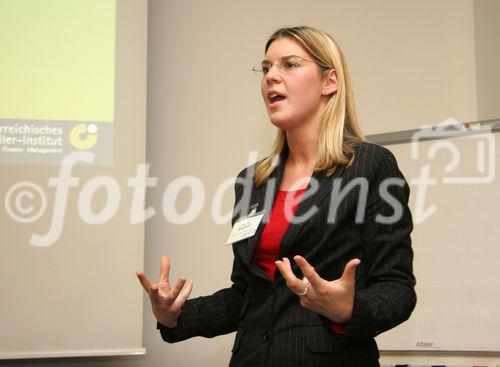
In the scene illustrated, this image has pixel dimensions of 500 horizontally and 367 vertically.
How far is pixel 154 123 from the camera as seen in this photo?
3.50 meters

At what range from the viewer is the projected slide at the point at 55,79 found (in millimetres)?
3139

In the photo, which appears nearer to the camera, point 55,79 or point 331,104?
point 331,104

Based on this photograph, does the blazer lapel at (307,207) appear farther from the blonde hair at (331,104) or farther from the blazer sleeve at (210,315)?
the blazer sleeve at (210,315)

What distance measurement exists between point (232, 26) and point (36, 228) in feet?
4.68

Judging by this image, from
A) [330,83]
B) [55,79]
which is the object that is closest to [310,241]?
[330,83]

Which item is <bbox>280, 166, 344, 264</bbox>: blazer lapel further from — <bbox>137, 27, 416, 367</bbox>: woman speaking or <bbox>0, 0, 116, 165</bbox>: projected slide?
<bbox>0, 0, 116, 165</bbox>: projected slide

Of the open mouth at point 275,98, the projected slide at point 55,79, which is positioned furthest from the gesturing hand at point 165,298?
the projected slide at point 55,79

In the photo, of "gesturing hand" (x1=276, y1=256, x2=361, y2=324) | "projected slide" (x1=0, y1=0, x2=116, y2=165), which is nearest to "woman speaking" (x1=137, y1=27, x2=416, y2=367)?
"gesturing hand" (x1=276, y1=256, x2=361, y2=324)

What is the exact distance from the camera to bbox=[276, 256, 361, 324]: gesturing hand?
1295mm

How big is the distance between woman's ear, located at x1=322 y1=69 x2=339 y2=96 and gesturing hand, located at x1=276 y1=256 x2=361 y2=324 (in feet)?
2.06

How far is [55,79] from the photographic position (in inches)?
126

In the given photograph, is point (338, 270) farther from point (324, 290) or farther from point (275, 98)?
point (275, 98)

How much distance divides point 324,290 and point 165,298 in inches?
18.7

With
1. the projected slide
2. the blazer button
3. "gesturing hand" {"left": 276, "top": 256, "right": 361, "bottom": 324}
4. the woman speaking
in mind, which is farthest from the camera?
the projected slide
